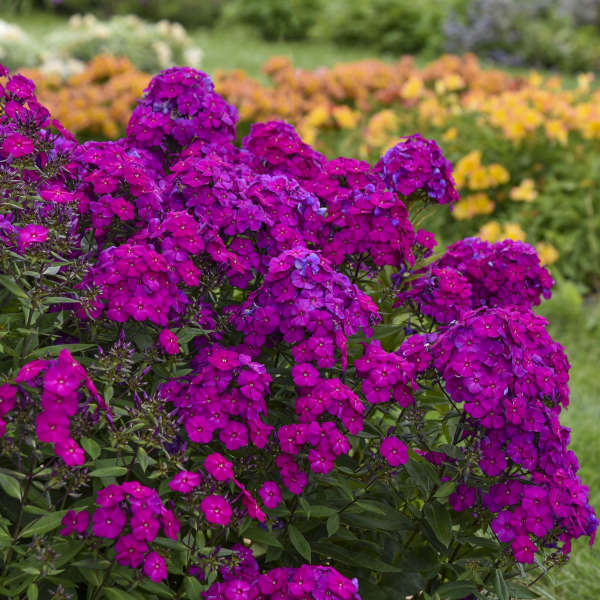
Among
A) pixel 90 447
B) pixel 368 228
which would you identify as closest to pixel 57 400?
pixel 90 447

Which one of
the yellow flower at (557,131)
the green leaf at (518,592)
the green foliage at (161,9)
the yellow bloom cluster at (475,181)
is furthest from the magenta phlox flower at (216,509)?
the green foliage at (161,9)

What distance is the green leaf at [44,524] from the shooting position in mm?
1804

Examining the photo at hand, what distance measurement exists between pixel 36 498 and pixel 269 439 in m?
0.57

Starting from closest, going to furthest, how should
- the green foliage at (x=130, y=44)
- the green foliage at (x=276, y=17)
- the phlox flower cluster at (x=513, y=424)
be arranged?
the phlox flower cluster at (x=513, y=424) → the green foliage at (x=130, y=44) → the green foliage at (x=276, y=17)

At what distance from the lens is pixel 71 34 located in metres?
11.3

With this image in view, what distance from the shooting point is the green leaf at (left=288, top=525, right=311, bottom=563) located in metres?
2.07

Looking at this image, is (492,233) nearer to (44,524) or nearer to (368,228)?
(368,228)

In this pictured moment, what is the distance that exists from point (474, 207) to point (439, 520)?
14.0ft

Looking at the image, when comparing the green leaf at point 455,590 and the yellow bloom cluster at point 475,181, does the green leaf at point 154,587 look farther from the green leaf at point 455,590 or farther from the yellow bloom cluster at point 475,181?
the yellow bloom cluster at point 475,181

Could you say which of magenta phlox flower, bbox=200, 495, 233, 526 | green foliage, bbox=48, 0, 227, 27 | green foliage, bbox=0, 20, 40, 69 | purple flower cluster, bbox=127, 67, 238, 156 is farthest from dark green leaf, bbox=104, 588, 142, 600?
green foliage, bbox=48, 0, 227, 27

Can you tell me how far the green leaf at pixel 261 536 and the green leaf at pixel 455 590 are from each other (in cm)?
49

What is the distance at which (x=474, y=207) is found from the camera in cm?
620

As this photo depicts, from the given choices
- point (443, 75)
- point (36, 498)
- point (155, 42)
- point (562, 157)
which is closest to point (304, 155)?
point (36, 498)

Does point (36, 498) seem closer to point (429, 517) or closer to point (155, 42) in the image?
point (429, 517)
